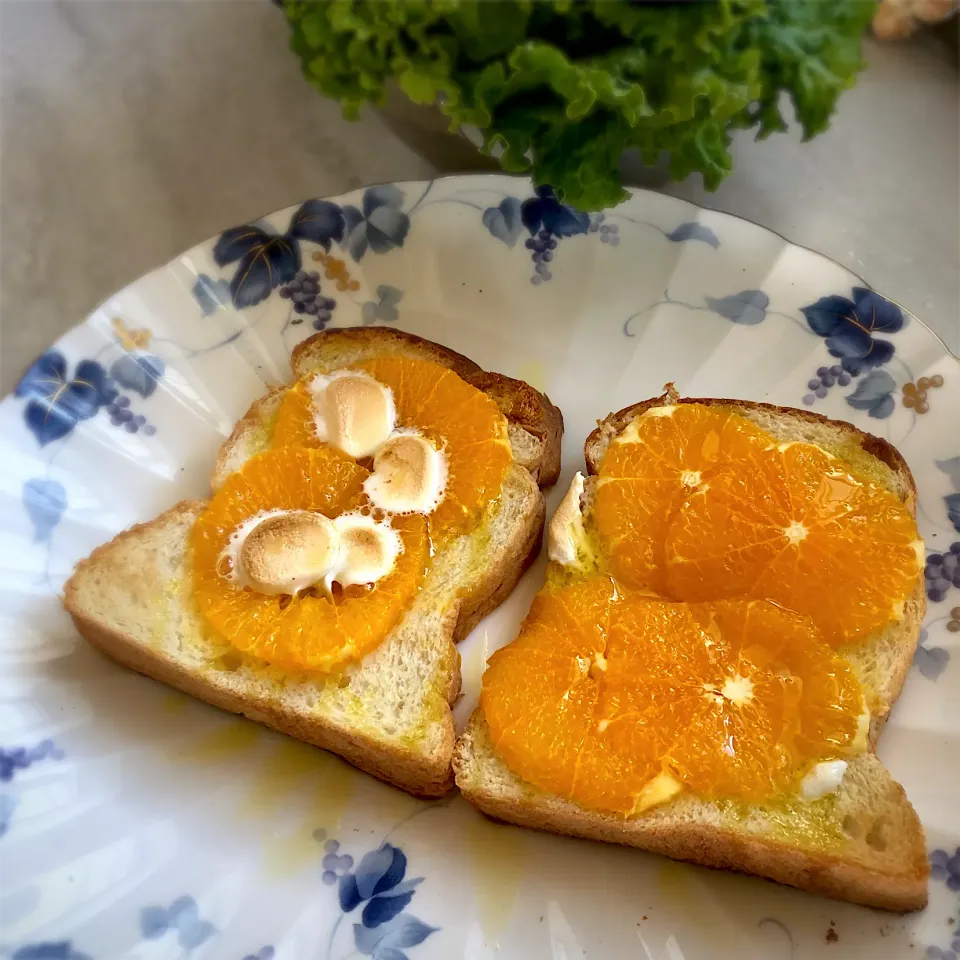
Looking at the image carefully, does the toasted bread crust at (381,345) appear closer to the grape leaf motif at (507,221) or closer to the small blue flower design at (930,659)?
the grape leaf motif at (507,221)

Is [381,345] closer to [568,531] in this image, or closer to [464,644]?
[568,531]

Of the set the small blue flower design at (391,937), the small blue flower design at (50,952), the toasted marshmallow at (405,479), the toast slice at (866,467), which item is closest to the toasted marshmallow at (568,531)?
the toast slice at (866,467)

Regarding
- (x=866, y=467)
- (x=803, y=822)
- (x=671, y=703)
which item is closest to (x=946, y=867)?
(x=803, y=822)

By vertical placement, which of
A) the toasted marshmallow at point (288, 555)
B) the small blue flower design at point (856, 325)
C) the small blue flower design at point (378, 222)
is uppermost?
the small blue flower design at point (856, 325)

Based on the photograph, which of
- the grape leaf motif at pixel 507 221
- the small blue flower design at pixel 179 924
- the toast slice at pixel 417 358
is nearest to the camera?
the small blue flower design at pixel 179 924

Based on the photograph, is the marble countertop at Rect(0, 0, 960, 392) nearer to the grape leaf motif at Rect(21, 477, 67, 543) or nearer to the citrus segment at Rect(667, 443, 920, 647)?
the grape leaf motif at Rect(21, 477, 67, 543)

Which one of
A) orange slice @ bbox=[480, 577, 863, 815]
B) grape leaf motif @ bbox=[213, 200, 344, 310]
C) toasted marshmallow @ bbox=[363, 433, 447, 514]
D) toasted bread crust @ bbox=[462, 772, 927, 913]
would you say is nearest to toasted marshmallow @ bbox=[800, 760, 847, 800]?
orange slice @ bbox=[480, 577, 863, 815]
